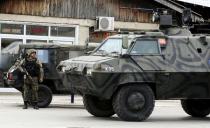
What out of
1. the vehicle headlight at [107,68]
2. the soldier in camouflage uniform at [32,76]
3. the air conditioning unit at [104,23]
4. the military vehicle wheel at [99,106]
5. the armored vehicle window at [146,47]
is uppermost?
the air conditioning unit at [104,23]

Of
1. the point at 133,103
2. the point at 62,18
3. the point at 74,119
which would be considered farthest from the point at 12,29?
the point at 133,103

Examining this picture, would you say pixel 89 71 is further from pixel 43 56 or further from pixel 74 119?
pixel 43 56

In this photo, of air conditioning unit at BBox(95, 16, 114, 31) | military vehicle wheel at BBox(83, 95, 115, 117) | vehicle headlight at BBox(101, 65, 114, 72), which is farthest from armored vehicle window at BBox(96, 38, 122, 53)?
air conditioning unit at BBox(95, 16, 114, 31)

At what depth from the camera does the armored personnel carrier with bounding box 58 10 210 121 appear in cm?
1552

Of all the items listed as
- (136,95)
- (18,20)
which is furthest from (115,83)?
(18,20)

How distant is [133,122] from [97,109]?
1.73m

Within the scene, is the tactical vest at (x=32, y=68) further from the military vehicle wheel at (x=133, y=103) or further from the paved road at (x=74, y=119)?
the military vehicle wheel at (x=133, y=103)

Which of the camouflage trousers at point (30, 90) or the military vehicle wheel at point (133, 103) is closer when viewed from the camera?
the military vehicle wheel at point (133, 103)

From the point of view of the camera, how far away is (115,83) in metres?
15.5

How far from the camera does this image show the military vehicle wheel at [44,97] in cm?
2045

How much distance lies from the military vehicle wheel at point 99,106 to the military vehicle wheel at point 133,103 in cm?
125

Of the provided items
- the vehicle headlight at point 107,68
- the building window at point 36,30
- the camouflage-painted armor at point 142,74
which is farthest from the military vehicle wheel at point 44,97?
the building window at point 36,30

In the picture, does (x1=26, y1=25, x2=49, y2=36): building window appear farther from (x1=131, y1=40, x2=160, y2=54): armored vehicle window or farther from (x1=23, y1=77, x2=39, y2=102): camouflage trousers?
(x1=131, y1=40, x2=160, y2=54): armored vehicle window

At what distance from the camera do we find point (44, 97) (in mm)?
20484
